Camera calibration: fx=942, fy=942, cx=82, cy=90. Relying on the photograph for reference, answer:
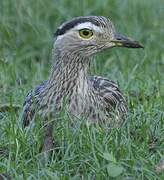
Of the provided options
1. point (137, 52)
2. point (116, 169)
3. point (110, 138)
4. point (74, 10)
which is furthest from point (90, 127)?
point (74, 10)

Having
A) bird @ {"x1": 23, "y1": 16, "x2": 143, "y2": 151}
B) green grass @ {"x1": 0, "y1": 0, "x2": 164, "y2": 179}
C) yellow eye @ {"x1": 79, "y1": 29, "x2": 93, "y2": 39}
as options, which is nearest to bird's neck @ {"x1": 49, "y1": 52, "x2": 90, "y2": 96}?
bird @ {"x1": 23, "y1": 16, "x2": 143, "y2": 151}

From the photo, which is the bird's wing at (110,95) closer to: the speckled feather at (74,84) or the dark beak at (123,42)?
the speckled feather at (74,84)

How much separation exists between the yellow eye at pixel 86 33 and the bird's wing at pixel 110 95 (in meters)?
0.47

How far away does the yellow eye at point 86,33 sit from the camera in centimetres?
744

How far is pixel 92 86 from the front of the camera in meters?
7.62

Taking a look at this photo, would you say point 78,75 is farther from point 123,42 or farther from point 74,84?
point 123,42

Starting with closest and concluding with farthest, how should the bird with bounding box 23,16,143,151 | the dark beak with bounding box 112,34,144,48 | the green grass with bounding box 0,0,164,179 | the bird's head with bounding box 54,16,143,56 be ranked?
the green grass with bounding box 0,0,164,179 < the bird with bounding box 23,16,143,151 < the bird's head with bounding box 54,16,143,56 < the dark beak with bounding box 112,34,144,48

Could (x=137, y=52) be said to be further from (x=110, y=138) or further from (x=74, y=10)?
(x=110, y=138)

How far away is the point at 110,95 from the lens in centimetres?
774

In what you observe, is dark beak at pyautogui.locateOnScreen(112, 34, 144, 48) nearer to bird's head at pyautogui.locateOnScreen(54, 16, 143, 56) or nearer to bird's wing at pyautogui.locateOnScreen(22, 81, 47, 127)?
bird's head at pyautogui.locateOnScreen(54, 16, 143, 56)

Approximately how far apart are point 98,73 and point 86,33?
1.74m

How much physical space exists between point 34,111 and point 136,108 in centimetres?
92

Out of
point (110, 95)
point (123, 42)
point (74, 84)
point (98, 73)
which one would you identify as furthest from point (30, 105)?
point (98, 73)

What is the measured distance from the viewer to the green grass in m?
6.34
